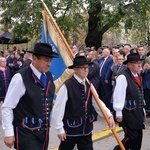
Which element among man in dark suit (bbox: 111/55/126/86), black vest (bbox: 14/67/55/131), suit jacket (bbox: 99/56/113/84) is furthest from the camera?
suit jacket (bbox: 99/56/113/84)

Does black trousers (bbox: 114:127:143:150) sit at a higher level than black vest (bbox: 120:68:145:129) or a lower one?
lower

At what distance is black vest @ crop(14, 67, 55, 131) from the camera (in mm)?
3635

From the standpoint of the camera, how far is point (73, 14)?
16297 millimetres

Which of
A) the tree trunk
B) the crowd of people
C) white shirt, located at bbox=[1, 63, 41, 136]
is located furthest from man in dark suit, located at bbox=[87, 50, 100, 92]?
the tree trunk

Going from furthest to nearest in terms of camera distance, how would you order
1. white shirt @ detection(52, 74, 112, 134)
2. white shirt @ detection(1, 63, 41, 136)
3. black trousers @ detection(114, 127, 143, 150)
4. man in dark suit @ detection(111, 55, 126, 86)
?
man in dark suit @ detection(111, 55, 126, 86) → black trousers @ detection(114, 127, 143, 150) → white shirt @ detection(52, 74, 112, 134) → white shirt @ detection(1, 63, 41, 136)

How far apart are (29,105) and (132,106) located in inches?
76.5

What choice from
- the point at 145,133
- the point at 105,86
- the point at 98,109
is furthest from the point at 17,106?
the point at 105,86

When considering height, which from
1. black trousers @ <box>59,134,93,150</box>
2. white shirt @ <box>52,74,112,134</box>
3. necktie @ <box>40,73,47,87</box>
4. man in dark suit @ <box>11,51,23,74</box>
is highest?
necktie @ <box>40,73,47,87</box>

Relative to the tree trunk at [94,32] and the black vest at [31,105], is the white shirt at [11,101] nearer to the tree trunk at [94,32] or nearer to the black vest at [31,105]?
the black vest at [31,105]

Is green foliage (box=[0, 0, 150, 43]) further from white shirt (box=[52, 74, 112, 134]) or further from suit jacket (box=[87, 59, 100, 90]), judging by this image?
white shirt (box=[52, 74, 112, 134])

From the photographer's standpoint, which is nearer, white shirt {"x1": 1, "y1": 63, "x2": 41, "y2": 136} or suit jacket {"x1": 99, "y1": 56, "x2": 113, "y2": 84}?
white shirt {"x1": 1, "y1": 63, "x2": 41, "y2": 136}

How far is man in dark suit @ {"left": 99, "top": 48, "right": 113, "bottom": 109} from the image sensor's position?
366 inches

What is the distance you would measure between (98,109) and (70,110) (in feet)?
1.56

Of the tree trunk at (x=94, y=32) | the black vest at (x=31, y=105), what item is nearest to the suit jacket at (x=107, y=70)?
the black vest at (x=31, y=105)
